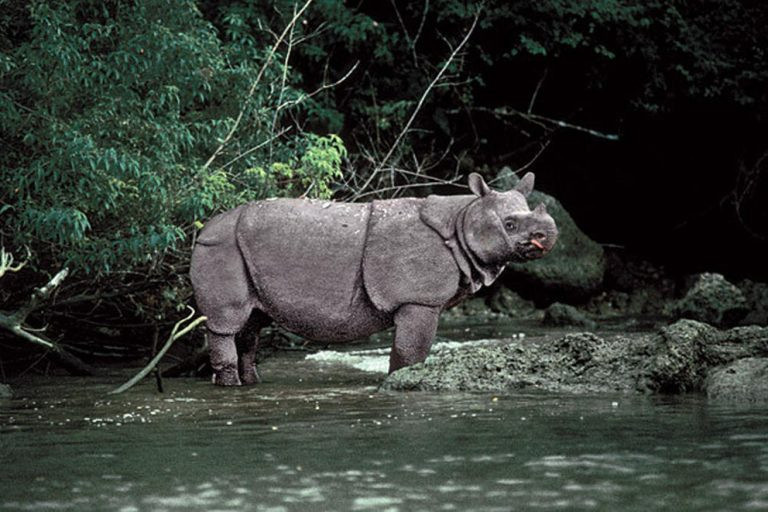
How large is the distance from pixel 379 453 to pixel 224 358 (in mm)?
3764

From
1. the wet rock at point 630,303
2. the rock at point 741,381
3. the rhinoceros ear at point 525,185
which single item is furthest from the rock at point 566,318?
the rock at point 741,381

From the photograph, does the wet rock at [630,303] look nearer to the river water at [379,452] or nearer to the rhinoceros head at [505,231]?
the rhinoceros head at [505,231]

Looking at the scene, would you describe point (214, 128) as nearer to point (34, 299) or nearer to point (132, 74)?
point (132, 74)

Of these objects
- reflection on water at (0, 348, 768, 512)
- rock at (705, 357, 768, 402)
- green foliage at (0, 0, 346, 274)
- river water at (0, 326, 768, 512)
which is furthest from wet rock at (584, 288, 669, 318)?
reflection on water at (0, 348, 768, 512)

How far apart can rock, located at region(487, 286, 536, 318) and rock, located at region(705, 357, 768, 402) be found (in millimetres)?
11336

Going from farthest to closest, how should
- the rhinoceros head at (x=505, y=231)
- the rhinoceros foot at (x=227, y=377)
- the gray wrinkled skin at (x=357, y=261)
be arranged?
1. the rhinoceros foot at (x=227, y=377)
2. the gray wrinkled skin at (x=357, y=261)
3. the rhinoceros head at (x=505, y=231)

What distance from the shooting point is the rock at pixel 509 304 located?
20.5 meters

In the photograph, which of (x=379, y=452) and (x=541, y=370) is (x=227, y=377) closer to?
(x=541, y=370)

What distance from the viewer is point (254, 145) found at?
43.2 ft

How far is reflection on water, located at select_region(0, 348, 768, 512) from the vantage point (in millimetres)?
5758

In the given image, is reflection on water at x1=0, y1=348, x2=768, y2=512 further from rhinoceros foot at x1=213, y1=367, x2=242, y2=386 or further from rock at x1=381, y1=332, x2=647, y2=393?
rhinoceros foot at x1=213, y1=367, x2=242, y2=386

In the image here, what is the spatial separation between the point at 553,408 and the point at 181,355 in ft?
20.3

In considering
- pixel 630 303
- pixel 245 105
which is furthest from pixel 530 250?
pixel 630 303

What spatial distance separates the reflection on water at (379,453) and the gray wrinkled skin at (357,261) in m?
0.71
